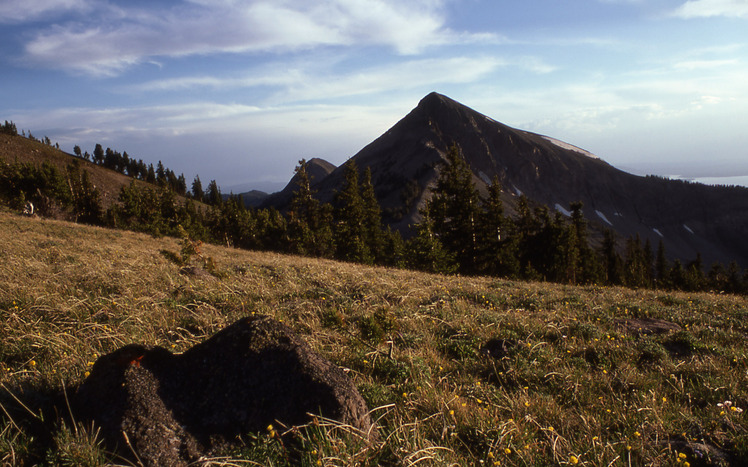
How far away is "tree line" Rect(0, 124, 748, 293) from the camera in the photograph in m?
32.5

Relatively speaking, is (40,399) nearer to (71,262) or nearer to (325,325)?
(325,325)

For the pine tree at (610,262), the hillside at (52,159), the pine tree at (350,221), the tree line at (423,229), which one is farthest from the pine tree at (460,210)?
the hillside at (52,159)

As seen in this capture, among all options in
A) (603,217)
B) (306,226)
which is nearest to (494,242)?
(306,226)

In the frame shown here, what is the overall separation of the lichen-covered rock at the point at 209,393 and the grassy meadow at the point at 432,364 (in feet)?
0.49

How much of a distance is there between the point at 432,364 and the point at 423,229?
26208mm

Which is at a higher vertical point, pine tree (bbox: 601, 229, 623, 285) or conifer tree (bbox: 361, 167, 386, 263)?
conifer tree (bbox: 361, 167, 386, 263)

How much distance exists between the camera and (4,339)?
4.52 meters

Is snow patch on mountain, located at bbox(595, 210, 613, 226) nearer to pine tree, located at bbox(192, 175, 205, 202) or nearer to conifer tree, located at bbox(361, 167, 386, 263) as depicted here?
conifer tree, located at bbox(361, 167, 386, 263)

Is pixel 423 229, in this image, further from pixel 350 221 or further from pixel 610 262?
pixel 610 262

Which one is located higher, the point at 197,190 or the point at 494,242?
the point at 197,190


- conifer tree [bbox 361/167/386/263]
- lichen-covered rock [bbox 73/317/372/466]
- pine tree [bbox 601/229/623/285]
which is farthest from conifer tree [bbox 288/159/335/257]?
pine tree [bbox 601/229/623/285]

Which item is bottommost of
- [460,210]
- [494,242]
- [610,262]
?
[610,262]

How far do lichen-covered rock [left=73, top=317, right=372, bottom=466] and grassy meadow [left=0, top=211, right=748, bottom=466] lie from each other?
0.15 meters

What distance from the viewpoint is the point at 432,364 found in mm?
4773
